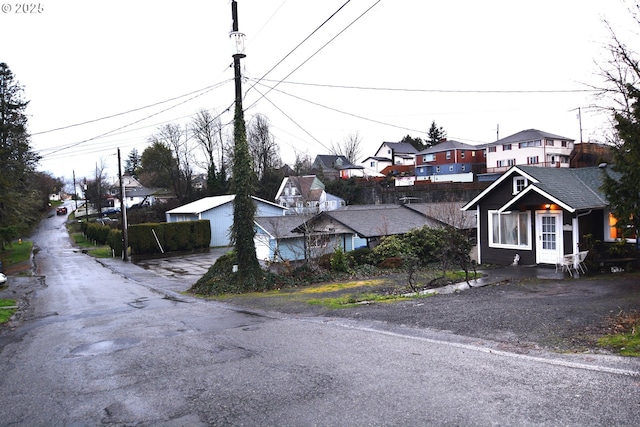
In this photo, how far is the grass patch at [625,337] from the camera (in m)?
6.97

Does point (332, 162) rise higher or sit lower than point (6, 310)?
higher

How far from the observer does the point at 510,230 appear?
67.3 feet

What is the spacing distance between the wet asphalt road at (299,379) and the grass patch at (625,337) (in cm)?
63

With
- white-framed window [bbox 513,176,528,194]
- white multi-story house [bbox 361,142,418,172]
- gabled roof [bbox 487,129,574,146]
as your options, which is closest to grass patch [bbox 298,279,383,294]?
white-framed window [bbox 513,176,528,194]

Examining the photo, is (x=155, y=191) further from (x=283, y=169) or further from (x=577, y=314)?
(x=577, y=314)

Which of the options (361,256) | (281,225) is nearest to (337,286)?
(361,256)

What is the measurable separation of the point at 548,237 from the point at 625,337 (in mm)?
12435

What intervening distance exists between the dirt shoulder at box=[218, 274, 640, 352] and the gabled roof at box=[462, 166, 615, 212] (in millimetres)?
3533

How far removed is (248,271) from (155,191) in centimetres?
8079

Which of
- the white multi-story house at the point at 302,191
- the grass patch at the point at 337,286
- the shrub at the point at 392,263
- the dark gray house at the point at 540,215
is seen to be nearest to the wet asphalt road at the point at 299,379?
the grass patch at the point at 337,286

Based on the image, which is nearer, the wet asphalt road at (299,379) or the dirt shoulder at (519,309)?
the wet asphalt road at (299,379)

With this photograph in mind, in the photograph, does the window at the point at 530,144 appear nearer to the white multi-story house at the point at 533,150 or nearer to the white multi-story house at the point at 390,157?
the white multi-story house at the point at 533,150

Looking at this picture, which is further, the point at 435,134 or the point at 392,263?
the point at 435,134

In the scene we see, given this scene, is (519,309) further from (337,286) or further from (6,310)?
(6,310)
